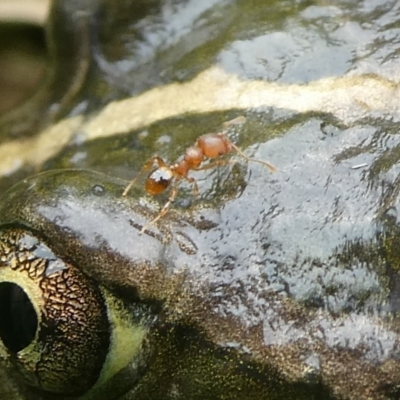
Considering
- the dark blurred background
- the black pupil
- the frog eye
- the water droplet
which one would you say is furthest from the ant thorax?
the dark blurred background

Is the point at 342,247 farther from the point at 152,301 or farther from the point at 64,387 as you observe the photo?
the point at 64,387

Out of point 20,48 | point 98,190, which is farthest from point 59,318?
point 20,48

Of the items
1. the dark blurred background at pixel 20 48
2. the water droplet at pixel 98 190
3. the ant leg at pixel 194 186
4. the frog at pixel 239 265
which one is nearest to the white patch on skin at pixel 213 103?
the frog at pixel 239 265

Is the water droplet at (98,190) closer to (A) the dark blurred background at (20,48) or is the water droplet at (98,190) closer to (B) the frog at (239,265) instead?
(B) the frog at (239,265)

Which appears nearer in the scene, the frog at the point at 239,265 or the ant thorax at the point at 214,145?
the frog at the point at 239,265

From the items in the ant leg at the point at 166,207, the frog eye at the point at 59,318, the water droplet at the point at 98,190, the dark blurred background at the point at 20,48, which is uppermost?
the water droplet at the point at 98,190

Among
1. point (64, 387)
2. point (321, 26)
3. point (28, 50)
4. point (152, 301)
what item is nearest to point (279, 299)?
point (152, 301)
